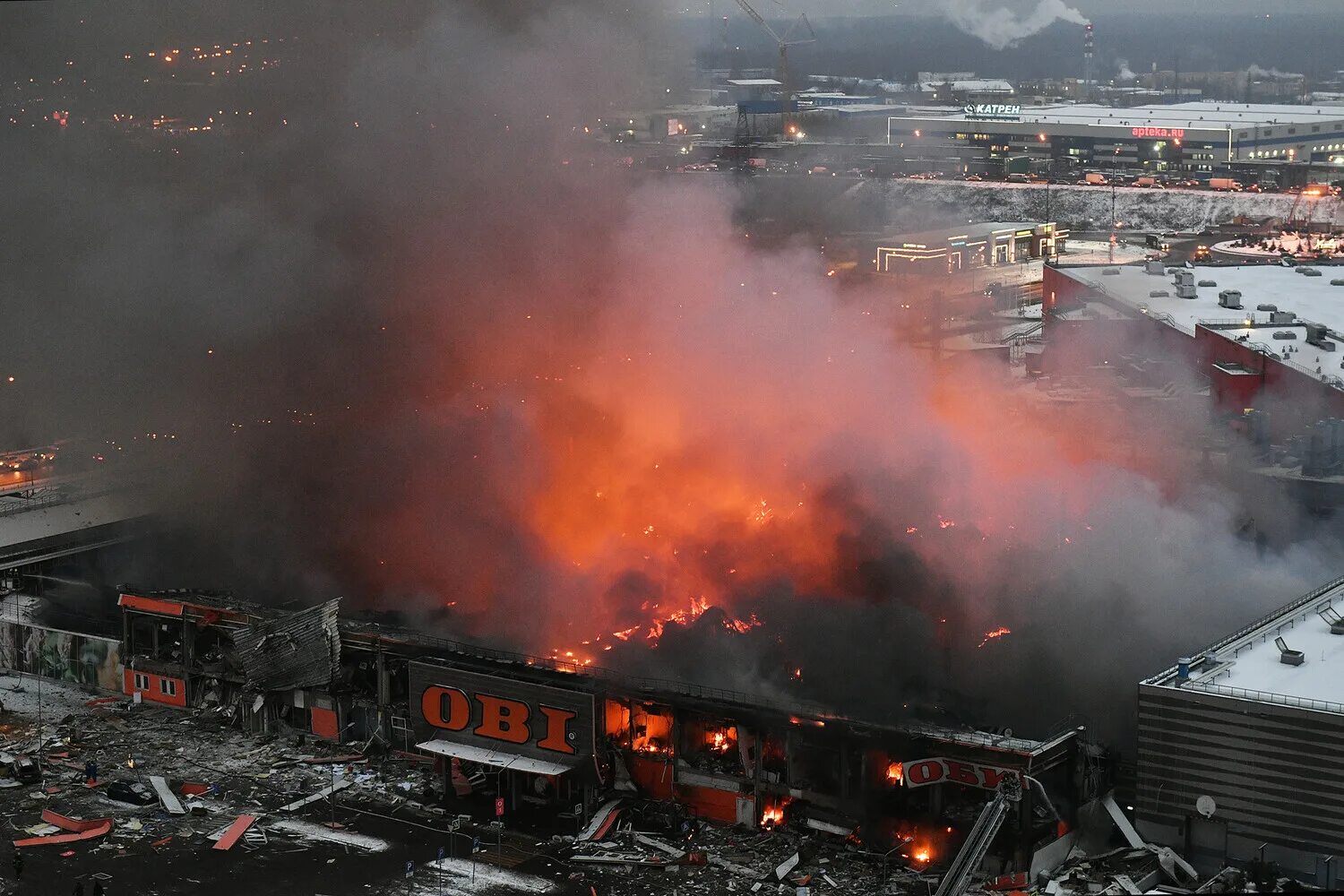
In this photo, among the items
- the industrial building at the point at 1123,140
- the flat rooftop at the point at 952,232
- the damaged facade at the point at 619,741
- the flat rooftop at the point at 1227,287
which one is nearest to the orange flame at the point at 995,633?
the damaged facade at the point at 619,741

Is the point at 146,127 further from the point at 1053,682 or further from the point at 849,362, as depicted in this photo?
the point at 1053,682

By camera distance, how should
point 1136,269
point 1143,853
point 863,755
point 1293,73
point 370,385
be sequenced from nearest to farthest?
point 1143,853, point 863,755, point 370,385, point 1136,269, point 1293,73

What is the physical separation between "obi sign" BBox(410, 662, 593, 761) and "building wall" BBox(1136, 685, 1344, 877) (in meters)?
7.92

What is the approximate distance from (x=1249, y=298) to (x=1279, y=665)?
27971mm

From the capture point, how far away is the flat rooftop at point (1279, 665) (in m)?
21.2

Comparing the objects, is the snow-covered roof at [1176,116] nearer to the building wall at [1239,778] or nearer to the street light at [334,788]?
the street light at [334,788]

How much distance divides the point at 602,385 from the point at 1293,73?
12934 cm

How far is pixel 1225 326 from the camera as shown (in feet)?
143

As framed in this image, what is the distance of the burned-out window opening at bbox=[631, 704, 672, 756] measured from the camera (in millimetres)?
25156

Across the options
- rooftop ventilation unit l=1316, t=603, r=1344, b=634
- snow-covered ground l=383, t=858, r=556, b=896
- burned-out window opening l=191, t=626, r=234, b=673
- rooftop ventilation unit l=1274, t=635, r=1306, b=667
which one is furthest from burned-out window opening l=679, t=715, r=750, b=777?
burned-out window opening l=191, t=626, r=234, b=673

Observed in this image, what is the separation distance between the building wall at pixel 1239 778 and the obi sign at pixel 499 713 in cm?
792

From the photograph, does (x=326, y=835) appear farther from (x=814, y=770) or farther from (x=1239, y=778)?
(x=1239, y=778)

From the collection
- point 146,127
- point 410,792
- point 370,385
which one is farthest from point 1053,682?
point 146,127

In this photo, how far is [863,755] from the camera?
23688 mm
